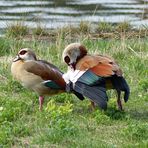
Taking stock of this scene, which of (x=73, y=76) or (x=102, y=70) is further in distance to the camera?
(x=73, y=76)

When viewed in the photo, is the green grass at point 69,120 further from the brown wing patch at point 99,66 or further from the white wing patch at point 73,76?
the brown wing patch at point 99,66

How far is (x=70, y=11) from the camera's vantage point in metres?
19.1

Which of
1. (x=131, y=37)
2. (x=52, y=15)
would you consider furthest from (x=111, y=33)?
(x=52, y=15)

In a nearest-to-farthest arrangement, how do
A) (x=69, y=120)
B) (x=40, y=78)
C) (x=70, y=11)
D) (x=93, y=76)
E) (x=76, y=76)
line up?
(x=69, y=120) < (x=93, y=76) < (x=76, y=76) < (x=40, y=78) < (x=70, y=11)

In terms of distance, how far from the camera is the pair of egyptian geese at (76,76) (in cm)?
Answer: 731

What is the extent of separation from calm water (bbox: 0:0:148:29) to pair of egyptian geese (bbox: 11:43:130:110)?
336 inches

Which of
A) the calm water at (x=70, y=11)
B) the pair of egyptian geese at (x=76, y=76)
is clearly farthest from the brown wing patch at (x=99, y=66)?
the calm water at (x=70, y=11)

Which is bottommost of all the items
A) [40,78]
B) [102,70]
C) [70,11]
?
[70,11]

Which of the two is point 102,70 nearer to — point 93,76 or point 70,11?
point 93,76

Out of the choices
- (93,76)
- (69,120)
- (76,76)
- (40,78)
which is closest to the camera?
(69,120)

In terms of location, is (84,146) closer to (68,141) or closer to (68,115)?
(68,141)

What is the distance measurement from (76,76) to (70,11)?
1184 centimetres

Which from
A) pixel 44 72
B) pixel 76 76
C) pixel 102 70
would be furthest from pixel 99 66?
pixel 44 72

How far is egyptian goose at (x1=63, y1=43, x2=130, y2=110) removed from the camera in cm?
726
